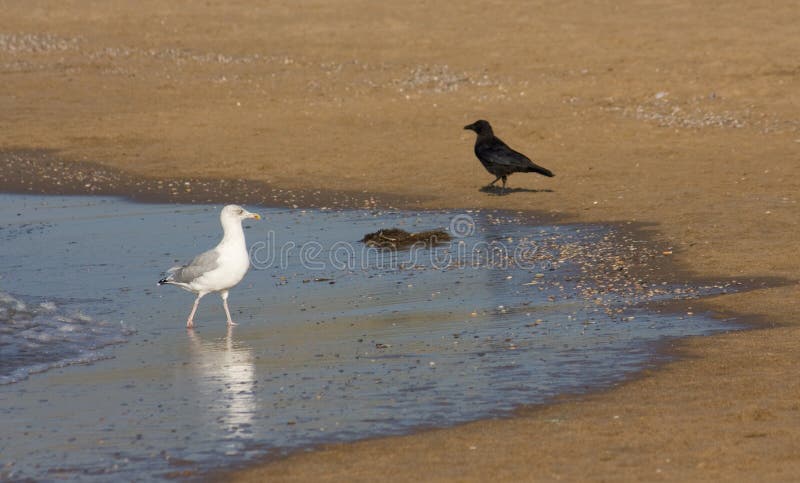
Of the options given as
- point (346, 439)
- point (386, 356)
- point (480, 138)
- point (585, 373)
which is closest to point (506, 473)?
point (346, 439)

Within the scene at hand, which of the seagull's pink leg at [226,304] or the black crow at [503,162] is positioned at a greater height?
the black crow at [503,162]

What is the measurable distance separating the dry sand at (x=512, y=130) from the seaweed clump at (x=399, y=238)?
2083 millimetres

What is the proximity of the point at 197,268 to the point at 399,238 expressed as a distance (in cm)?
377

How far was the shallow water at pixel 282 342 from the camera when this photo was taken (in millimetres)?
8203

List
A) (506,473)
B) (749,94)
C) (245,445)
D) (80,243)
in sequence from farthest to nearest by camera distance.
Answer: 1. (749,94)
2. (80,243)
3. (245,445)
4. (506,473)

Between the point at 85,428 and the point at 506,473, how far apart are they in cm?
274

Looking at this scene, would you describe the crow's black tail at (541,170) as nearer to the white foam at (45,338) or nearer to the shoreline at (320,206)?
the shoreline at (320,206)

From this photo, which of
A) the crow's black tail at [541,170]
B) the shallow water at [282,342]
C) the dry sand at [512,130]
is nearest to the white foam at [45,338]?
the shallow water at [282,342]

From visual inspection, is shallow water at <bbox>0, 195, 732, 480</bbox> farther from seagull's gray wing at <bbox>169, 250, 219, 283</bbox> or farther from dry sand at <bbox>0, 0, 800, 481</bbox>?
dry sand at <bbox>0, 0, 800, 481</bbox>

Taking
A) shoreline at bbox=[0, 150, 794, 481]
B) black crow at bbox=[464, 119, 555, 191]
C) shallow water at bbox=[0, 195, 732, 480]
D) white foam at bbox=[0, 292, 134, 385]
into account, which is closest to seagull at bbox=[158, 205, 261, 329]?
shallow water at bbox=[0, 195, 732, 480]

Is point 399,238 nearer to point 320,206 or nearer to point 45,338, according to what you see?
point 320,206

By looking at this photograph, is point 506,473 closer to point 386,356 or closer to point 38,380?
point 386,356

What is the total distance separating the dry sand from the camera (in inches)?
306

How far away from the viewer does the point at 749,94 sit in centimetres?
2461
